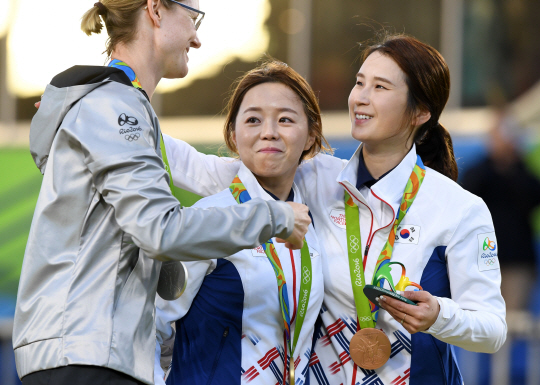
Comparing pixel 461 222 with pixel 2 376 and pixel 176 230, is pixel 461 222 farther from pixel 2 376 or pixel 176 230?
pixel 2 376

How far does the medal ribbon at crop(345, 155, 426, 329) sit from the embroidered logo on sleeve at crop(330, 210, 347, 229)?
33mm

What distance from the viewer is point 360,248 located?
9.00 ft

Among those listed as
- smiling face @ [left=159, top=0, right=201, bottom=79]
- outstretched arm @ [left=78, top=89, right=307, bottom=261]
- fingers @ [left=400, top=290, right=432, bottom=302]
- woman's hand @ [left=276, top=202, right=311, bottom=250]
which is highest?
smiling face @ [left=159, top=0, right=201, bottom=79]

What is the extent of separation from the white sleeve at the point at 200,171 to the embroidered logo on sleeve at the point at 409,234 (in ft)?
2.58

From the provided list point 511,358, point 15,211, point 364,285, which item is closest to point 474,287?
point 364,285

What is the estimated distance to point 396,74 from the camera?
2.90 meters

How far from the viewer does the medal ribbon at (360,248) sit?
265 cm

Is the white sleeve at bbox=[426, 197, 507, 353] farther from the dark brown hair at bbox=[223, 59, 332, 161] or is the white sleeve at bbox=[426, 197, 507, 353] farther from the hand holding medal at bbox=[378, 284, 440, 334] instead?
the dark brown hair at bbox=[223, 59, 332, 161]

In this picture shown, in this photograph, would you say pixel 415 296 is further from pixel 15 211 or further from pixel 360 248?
pixel 15 211

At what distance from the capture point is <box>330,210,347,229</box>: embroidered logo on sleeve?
2846mm

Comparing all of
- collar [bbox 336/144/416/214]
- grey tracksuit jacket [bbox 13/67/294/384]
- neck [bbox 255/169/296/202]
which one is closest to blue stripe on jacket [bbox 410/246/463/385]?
collar [bbox 336/144/416/214]

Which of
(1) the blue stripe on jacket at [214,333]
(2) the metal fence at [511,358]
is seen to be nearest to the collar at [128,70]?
(1) the blue stripe on jacket at [214,333]

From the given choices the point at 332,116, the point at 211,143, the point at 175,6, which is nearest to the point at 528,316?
the point at 332,116

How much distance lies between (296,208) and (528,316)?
11.7 feet
